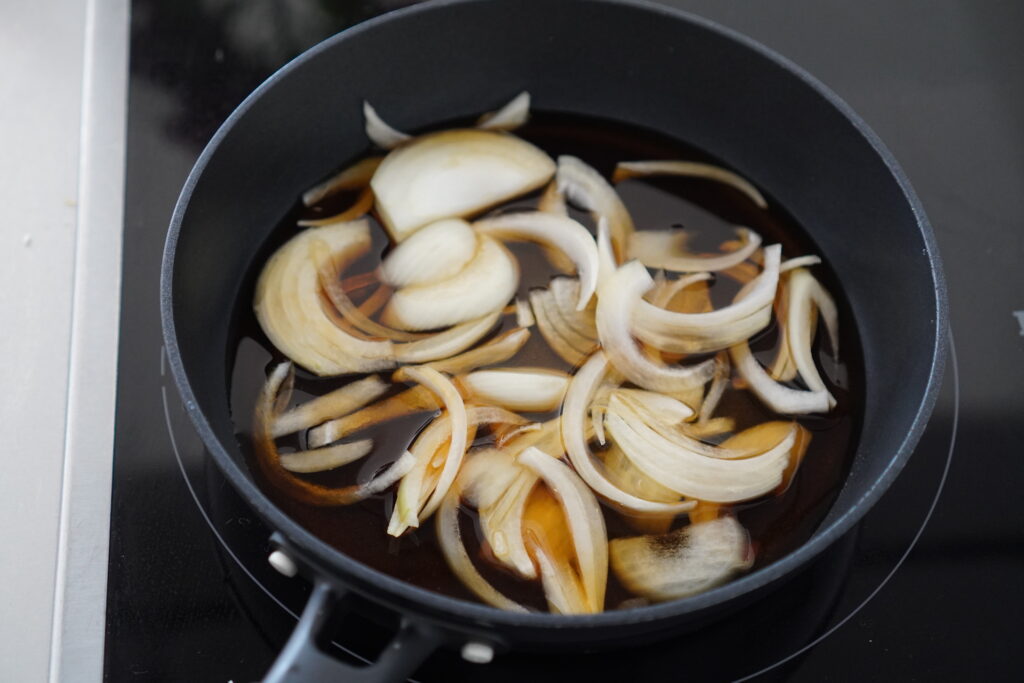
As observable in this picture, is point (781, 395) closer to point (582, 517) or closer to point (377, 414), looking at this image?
point (582, 517)

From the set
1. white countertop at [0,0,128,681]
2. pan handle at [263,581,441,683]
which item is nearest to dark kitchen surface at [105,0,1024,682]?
white countertop at [0,0,128,681]

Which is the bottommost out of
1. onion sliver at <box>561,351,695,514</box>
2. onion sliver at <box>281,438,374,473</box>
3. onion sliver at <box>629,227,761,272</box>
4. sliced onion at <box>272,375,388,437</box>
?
onion sliver at <box>281,438,374,473</box>

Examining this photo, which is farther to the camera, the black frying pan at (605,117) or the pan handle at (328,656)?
the black frying pan at (605,117)

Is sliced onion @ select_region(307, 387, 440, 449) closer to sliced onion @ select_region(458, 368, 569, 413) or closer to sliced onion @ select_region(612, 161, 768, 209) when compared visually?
sliced onion @ select_region(458, 368, 569, 413)

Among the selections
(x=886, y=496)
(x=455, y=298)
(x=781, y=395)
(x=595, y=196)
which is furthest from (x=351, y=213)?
(x=886, y=496)

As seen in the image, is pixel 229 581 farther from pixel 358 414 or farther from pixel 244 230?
pixel 244 230

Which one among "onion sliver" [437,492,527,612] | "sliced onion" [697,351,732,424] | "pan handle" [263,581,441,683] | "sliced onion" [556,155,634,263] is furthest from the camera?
"sliced onion" [556,155,634,263]

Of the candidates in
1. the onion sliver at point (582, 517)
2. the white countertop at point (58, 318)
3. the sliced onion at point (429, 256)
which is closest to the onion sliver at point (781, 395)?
the onion sliver at point (582, 517)

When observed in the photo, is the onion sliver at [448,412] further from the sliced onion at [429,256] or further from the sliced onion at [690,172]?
the sliced onion at [690,172]
